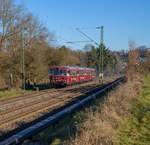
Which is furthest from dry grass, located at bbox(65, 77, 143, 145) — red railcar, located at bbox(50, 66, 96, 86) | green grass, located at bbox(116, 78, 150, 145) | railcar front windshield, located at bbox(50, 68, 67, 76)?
railcar front windshield, located at bbox(50, 68, 67, 76)

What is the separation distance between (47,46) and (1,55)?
37.5 feet

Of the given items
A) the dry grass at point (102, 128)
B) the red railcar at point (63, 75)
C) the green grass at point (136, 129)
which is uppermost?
the red railcar at point (63, 75)

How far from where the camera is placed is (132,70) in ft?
68.7

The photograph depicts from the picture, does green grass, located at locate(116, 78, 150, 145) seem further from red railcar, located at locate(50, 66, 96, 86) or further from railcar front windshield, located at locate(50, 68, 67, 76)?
railcar front windshield, located at locate(50, 68, 67, 76)

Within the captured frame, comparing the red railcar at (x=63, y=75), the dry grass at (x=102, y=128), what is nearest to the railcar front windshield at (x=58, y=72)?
the red railcar at (x=63, y=75)

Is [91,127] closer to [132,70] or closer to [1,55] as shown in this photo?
[132,70]

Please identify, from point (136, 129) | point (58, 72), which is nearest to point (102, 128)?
point (136, 129)

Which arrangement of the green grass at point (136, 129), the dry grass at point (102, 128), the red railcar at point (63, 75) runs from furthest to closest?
the red railcar at point (63, 75)
the green grass at point (136, 129)
the dry grass at point (102, 128)

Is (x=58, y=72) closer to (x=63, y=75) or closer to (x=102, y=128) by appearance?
(x=63, y=75)

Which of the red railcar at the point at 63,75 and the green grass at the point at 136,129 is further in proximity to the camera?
the red railcar at the point at 63,75

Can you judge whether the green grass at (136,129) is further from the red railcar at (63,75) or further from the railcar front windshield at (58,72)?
the railcar front windshield at (58,72)

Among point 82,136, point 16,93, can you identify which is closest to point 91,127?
point 82,136

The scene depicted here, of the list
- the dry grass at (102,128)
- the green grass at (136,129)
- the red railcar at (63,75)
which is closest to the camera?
the dry grass at (102,128)

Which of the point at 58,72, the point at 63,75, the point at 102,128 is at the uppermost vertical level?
the point at 58,72
